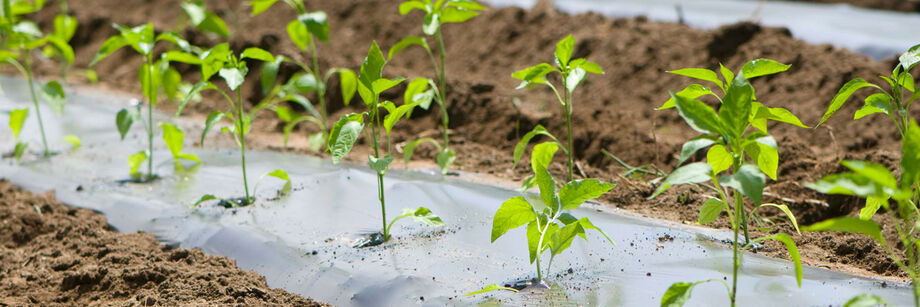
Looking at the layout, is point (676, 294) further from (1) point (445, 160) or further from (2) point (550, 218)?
(1) point (445, 160)

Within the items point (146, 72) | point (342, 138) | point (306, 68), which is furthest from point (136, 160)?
point (342, 138)

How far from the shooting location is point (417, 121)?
4504 mm

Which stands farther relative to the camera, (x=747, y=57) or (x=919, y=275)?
(x=747, y=57)

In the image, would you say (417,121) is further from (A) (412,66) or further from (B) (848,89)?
(B) (848,89)

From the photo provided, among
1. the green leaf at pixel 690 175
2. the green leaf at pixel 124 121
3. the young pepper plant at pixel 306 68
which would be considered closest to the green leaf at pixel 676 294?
the green leaf at pixel 690 175

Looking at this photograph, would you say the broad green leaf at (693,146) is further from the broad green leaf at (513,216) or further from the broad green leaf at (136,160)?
the broad green leaf at (136,160)

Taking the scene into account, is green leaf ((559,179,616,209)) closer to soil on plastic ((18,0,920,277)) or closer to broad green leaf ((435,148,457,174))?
soil on plastic ((18,0,920,277))

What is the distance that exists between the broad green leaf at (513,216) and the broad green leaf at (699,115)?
553 mm

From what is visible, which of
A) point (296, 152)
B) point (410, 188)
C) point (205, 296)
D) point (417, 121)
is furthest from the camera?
Answer: point (417, 121)

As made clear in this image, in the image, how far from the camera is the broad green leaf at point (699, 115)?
1822 millimetres

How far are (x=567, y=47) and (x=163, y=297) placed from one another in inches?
57.7

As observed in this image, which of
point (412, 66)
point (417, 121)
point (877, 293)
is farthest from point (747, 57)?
point (877, 293)

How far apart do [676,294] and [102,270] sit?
1.90 metres

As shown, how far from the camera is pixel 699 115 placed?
6.03 ft
